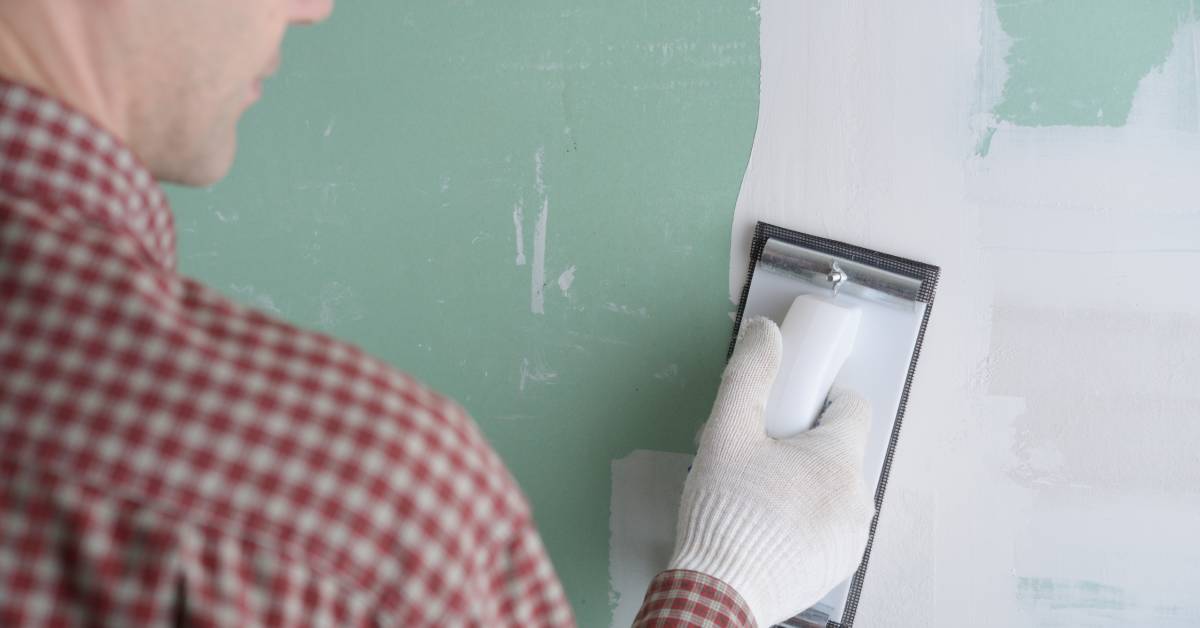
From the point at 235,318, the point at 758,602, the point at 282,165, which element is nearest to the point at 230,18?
the point at 235,318

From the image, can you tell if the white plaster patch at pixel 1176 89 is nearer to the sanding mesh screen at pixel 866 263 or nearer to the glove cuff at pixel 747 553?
the sanding mesh screen at pixel 866 263

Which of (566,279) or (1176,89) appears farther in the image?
(566,279)

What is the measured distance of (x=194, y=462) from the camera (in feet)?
1.67

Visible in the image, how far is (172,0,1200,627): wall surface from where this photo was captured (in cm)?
106

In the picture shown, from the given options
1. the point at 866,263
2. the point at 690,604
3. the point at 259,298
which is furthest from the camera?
the point at 259,298

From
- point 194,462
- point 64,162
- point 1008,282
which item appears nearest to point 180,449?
point 194,462

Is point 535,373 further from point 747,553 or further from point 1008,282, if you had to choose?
point 1008,282

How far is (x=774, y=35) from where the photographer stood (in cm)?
111

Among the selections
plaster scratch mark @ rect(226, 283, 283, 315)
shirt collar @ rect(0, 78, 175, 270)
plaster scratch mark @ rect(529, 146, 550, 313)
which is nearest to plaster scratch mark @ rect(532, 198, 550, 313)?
plaster scratch mark @ rect(529, 146, 550, 313)

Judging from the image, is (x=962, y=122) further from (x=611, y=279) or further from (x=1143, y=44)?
(x=611, y=279)

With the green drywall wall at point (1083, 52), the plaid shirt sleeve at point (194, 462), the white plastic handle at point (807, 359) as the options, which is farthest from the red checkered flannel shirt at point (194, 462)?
the green drywall wall at point (1083, 52)

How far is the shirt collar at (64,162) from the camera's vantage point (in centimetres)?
56

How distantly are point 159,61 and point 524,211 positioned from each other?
0.57 metres

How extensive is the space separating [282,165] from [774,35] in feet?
1.97
